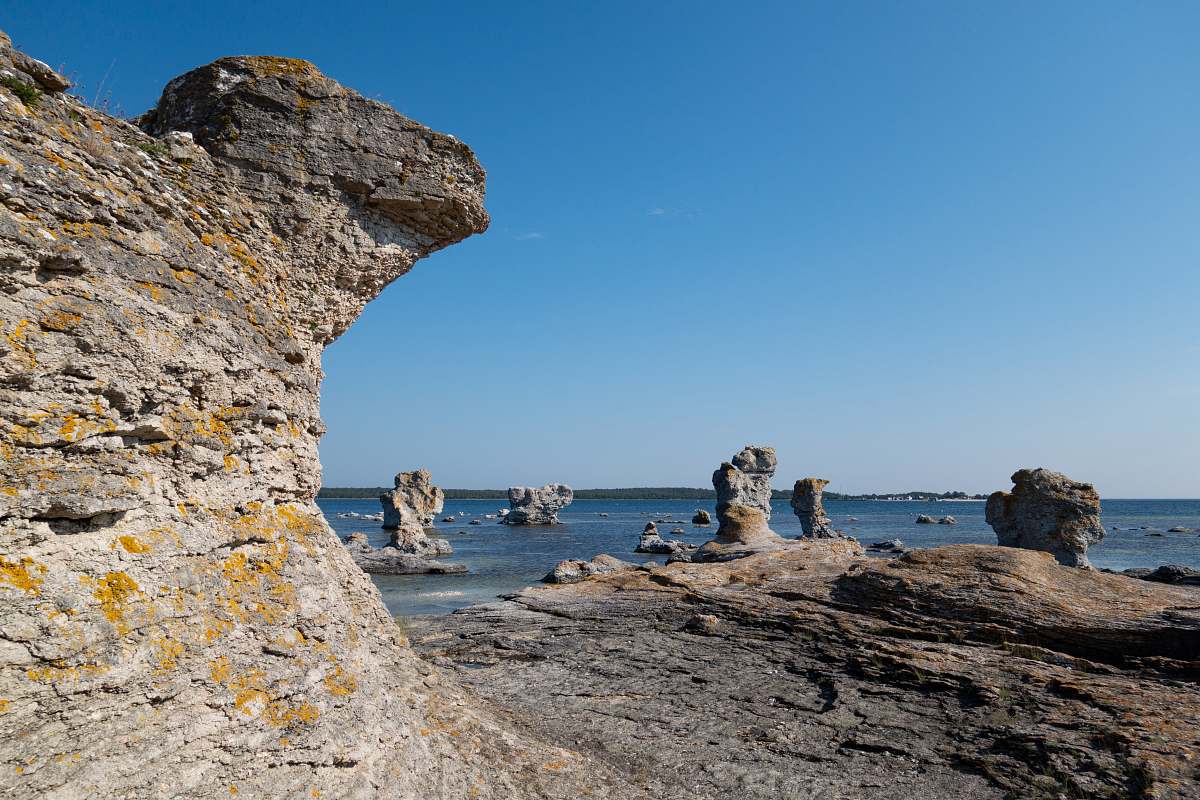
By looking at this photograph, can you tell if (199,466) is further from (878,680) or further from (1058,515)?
(1058,515)

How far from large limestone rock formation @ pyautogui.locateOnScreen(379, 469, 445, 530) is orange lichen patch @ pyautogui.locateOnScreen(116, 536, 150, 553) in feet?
212

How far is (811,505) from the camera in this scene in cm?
6588

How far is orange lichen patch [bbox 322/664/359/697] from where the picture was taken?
5.53m

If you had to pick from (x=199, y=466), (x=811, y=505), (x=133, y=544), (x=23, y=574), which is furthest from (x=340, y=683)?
(x=811, y=505)

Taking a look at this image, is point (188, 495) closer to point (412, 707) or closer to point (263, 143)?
point (412, 707)

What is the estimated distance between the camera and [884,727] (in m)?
9.12

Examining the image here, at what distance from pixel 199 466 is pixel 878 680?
10615mm

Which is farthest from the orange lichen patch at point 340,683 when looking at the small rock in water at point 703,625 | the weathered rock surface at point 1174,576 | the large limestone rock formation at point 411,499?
the large limestone rock formation at point 411,499

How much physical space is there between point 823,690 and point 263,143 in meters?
11.5

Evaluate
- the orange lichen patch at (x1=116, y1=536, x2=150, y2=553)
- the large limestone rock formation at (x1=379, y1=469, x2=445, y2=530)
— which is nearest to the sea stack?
the large limestone rock formation at (x1=379, y1=469, x2=445, y2=530)

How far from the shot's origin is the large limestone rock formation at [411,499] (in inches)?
2643

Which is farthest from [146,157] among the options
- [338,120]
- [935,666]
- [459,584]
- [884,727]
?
[459,584]

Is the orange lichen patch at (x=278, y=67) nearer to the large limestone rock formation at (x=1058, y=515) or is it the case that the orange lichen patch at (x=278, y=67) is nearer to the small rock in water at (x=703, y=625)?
the small rock in water at (x=703, y=625)

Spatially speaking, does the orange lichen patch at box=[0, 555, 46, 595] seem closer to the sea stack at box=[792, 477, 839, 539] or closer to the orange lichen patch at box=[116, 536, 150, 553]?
the orange lichen patch at box=[116, 536, 150, 553]
